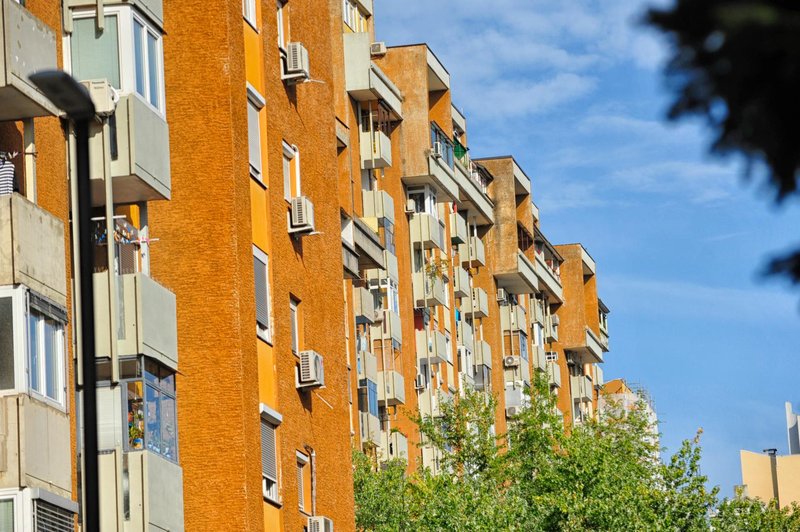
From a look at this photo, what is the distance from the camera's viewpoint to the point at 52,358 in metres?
18.7

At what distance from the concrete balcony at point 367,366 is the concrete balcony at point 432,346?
239 inches

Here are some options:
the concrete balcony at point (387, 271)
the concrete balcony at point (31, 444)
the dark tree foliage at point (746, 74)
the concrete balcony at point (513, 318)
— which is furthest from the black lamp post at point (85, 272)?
the concrete balcony at point (513, 318)

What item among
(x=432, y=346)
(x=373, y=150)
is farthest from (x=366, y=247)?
(x=432, y=346)

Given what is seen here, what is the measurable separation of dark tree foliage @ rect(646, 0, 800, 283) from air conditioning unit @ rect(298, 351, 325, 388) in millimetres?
25530

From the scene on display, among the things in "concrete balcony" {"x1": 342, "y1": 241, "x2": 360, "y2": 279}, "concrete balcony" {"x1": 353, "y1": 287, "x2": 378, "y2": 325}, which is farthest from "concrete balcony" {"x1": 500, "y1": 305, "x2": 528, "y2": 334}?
"concrete balcony" {"x1": 342, "y1": 241, "x2": 360, "y2": 279}

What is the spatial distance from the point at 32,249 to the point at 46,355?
3.93ft

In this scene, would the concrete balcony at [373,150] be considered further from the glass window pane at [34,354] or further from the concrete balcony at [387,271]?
the glass window pane at [34,354]

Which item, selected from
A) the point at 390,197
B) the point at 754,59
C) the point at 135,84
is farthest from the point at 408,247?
the point at 754,59

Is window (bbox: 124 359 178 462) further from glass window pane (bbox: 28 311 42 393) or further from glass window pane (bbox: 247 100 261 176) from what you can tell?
glass window pane (bbox: 247 100 261 176)

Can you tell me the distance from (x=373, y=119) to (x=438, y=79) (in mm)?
8318

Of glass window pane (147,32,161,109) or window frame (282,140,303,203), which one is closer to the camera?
glass window pane (147,32,161,109)

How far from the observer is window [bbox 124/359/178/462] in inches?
842

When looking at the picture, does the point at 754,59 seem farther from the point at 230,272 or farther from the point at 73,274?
the point at 230,272

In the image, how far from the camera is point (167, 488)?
831 inches
